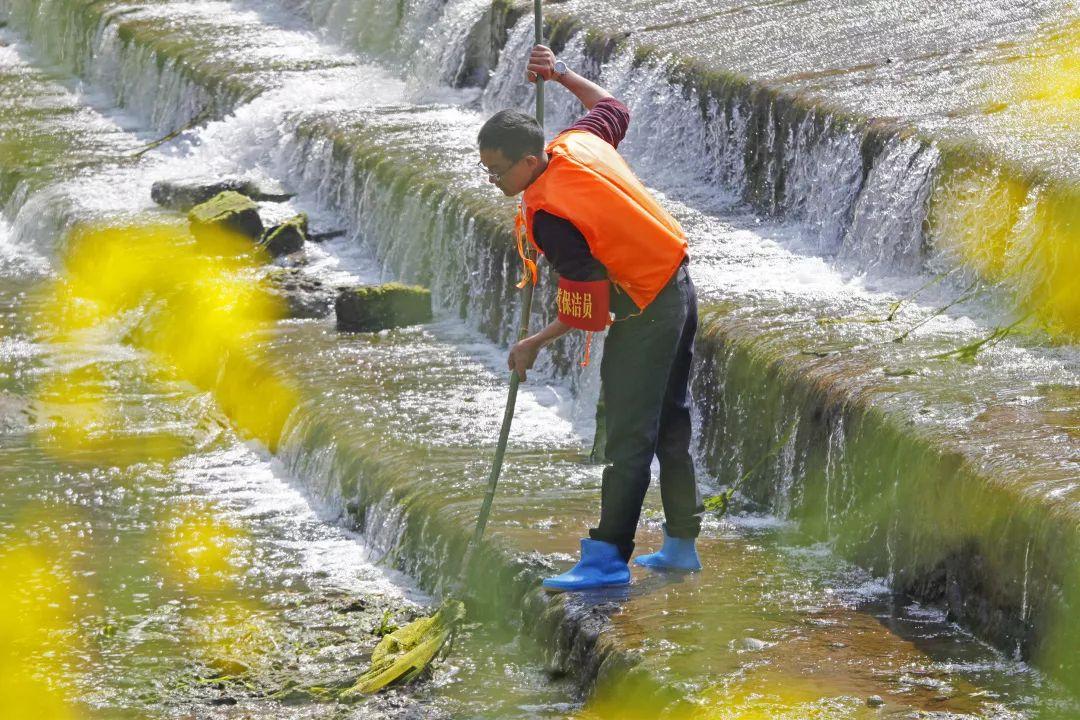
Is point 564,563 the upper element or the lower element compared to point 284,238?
lower

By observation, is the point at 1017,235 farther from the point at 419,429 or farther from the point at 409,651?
the point at 409,651

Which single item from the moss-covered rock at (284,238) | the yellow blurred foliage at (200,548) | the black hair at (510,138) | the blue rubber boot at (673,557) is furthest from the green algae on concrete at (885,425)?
the moss-covered rock at (284,238)

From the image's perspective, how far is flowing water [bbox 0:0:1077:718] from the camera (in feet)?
21.6

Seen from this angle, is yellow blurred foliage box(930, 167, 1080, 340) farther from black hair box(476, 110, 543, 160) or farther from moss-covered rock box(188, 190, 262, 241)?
moss-covered rock box(188, 190, 262, 241)

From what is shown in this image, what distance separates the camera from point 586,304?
6.00m

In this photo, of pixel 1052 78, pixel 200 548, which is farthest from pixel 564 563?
pixel 1052 78

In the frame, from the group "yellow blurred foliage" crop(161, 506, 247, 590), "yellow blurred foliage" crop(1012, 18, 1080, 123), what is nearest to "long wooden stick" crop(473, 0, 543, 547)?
"yellow blurred foliage" crop(161, 506, 247, 590)

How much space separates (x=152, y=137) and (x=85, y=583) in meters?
9.89

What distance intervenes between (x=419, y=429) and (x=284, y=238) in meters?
4.21

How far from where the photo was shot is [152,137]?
17703 millimetres

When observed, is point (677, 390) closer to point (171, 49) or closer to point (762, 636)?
point (762, 636)

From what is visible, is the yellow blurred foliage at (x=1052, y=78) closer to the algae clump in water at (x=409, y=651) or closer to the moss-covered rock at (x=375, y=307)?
the moss-covered rock at (x=375, y=307)

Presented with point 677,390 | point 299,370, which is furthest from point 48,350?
point 677,390

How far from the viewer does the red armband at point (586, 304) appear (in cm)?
600
